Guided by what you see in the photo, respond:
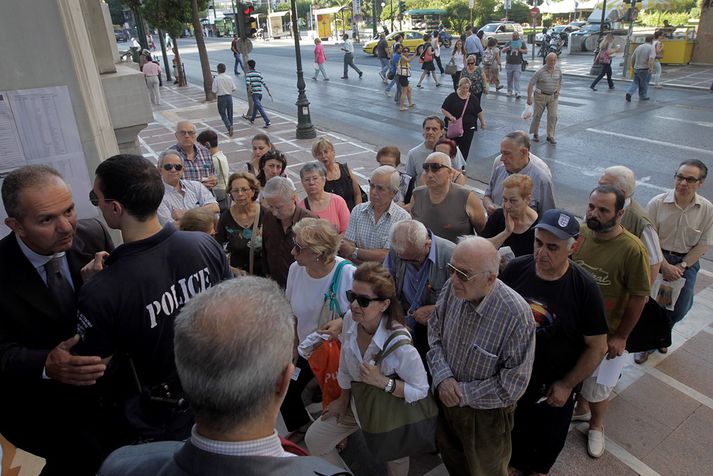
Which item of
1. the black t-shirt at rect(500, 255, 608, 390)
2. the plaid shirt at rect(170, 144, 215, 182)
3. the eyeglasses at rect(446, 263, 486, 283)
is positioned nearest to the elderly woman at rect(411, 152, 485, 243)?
the black t-shirt at rect(500, 255, 608, 390)

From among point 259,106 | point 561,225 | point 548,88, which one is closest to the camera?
point 561,225

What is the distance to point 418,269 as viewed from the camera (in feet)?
11.3

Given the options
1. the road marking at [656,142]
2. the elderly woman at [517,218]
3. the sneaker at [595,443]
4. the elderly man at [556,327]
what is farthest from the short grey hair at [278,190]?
the road marking at [656,142]

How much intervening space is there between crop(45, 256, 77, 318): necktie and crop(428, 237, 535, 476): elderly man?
2013 millimetres

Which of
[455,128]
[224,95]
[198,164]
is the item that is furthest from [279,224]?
[224,95]

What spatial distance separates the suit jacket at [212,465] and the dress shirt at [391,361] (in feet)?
4.50

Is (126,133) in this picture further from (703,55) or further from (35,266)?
(703,55)

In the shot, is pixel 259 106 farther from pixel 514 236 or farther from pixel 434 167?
→ pixel 514 236

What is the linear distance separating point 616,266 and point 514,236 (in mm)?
968

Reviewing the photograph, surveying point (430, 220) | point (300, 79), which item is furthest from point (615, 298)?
point (300, 79)

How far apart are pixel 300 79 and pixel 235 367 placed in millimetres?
13571

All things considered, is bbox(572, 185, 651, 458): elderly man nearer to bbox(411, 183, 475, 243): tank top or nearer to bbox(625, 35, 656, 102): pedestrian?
bbox(411, 183, 475, 243): tank top

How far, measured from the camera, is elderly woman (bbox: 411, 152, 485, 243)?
4.48 m

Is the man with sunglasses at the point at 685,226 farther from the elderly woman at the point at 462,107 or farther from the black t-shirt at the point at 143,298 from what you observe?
the elderly woman at the point at 462,107
